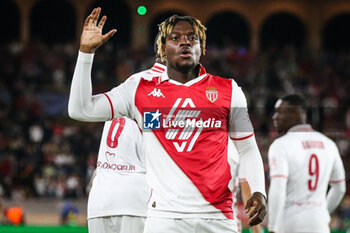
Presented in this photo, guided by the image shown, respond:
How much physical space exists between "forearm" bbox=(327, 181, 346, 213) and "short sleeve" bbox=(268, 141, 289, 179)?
561 mm

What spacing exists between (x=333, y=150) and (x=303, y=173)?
32 centimetres

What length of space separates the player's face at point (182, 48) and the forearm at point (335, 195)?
2372mm

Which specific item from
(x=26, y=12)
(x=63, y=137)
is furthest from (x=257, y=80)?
(x=26, y=12)

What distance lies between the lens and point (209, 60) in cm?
2477

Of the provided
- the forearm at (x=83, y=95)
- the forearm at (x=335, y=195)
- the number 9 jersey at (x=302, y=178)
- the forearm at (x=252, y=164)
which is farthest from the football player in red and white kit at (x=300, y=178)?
the forearm at (x=83, y=95)

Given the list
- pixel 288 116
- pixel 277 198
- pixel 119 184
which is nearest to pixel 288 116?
pixel 288 116

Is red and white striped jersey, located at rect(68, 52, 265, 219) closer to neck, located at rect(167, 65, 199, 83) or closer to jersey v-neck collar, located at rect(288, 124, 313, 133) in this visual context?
neck, located at rect(167, 65, 199, 83)

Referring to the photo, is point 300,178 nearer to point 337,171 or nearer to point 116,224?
point 337,171

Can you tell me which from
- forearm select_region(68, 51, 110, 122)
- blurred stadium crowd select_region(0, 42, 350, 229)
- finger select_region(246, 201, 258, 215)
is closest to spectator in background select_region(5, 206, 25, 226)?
blurred stadium crowd select_region(0, 42, 350, 229)

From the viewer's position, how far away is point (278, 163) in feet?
16.0

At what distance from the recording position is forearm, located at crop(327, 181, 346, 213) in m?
5.20

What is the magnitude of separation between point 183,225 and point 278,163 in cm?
192

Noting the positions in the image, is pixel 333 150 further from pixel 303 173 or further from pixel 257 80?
pixel 257 80

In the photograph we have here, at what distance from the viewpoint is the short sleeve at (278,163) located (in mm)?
4859
